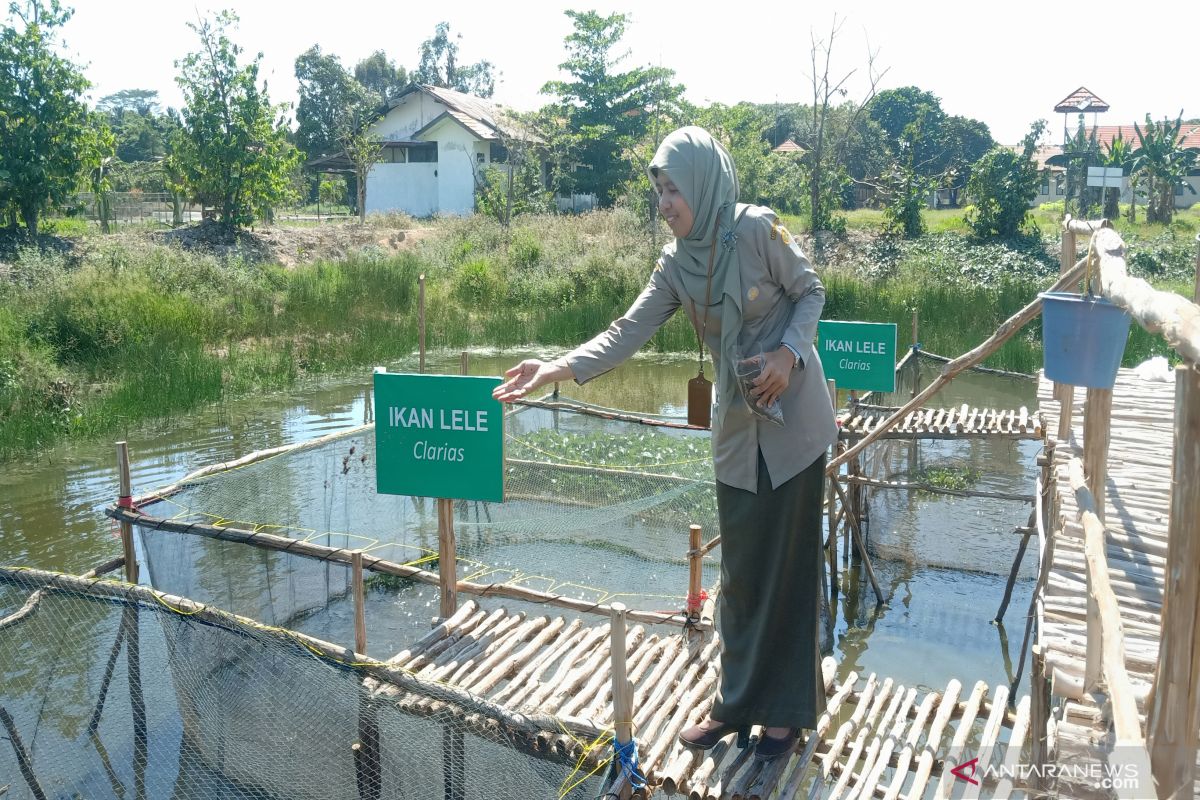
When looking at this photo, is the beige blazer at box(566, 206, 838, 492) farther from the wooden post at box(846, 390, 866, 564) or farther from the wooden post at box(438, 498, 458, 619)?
the wooden post at box(846, 390, 866, 564)

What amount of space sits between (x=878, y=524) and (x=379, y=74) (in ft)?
153

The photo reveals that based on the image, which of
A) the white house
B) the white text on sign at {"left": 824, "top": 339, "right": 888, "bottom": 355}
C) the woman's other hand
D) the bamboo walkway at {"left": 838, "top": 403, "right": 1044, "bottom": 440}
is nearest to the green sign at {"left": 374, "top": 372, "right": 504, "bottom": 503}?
the woman's other hand

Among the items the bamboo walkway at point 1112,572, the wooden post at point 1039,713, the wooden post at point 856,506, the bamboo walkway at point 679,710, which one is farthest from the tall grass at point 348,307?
the wooden post at point 1039,713

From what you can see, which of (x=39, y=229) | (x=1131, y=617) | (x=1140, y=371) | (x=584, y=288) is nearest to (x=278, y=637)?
(x=1131, y=617)

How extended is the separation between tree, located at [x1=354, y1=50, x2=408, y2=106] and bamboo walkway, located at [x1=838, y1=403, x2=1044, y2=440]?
4540cm

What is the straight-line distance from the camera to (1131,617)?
2.95m

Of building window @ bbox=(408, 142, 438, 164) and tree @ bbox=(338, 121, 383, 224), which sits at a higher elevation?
building window @ bbox=(408, 142, 438, 164)

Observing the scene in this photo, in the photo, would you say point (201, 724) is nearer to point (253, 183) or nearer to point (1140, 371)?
point (1140, 371)

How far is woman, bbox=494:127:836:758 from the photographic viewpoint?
275cm

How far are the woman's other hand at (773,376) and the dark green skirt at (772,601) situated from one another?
0.26m

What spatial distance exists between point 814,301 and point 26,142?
56.5ft

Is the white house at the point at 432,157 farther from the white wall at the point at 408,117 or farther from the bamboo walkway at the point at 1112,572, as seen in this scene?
the bamboo walkway at the point at 1112,572

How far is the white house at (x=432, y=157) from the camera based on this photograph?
3169cm

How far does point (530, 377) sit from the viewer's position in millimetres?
3025
